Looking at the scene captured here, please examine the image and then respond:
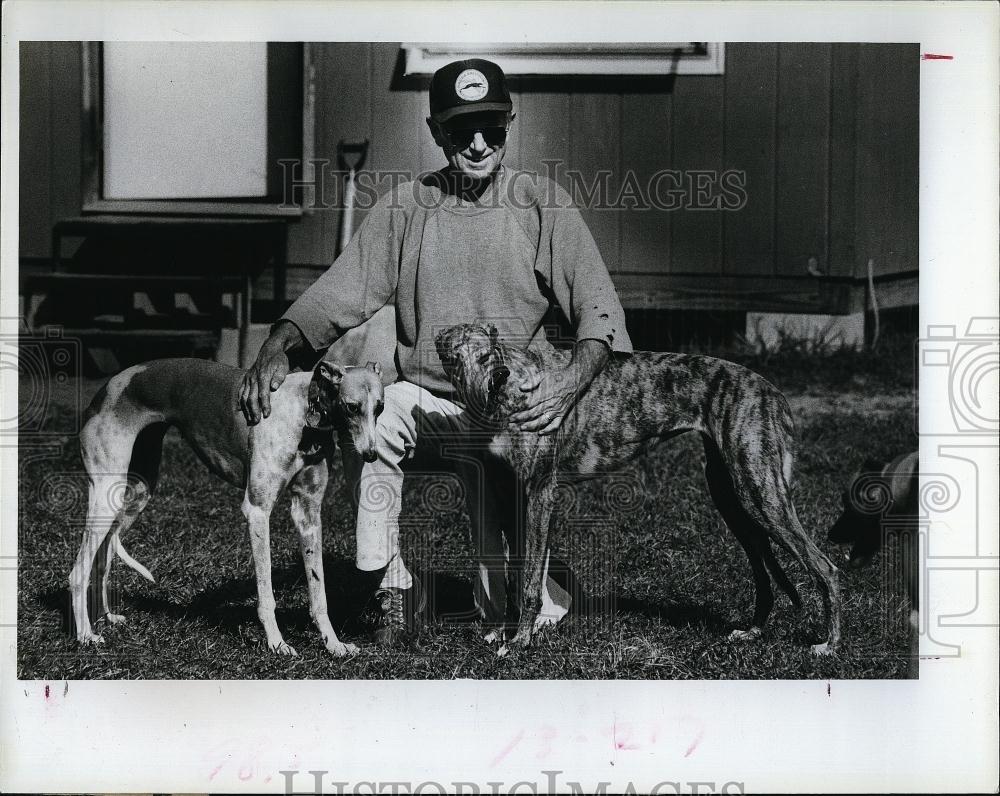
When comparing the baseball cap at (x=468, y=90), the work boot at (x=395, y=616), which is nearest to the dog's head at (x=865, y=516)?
the work boot at (x=395, y=616)

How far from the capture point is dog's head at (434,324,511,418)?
3.67 meters

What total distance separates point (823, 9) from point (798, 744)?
2.50 metres

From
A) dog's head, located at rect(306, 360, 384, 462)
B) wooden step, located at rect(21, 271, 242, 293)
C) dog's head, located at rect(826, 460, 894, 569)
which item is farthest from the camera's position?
wooden step, located at rect(21, 271, 242, 293)

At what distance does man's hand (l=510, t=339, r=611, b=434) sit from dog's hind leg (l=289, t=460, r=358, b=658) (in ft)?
2.22

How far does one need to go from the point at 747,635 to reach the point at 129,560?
2161 mm

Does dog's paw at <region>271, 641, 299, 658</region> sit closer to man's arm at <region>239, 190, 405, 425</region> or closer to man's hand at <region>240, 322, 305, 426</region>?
man's hand at <region>240, 322, 305, 426</region>

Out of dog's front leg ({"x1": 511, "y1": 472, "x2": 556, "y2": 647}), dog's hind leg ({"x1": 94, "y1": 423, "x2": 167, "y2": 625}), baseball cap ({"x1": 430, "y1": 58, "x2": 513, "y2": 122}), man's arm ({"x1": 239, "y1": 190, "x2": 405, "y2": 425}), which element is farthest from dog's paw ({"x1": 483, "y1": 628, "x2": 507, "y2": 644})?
baseball cap ({"x1": 430, "y1": 58, "x2": 513, "y2": 122})

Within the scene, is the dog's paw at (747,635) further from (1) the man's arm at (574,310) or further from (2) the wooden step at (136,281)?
(2) the wooden step at (136,281)

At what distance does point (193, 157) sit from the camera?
429cm

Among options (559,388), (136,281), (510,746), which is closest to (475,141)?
(559,388)

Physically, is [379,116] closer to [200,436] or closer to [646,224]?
[646,224]

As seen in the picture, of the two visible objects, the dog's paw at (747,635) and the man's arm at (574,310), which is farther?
the dog's paw at (747,635)

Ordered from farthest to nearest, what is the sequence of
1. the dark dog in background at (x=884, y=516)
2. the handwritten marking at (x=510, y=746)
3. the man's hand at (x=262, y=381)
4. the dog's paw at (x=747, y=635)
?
the dark dog in background at (x=884, y=516) < the dog's paw at (x=747, y=635) < the handwritten marking at (x=510, y=746) < the man's hand at (x=262, y=381)

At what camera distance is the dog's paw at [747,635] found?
3836 millimetres
